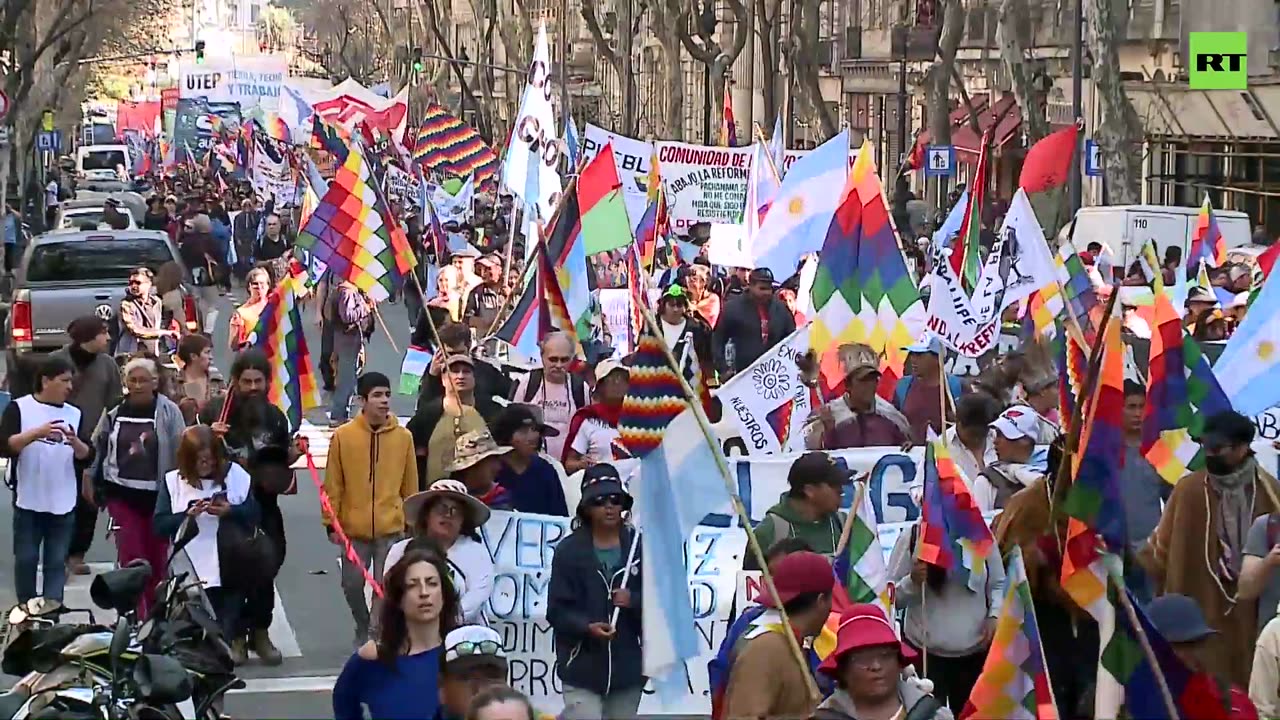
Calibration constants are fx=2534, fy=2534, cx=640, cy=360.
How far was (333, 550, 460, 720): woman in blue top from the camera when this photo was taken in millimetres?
6660

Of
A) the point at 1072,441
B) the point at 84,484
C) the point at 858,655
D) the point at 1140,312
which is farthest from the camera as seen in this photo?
the point at 1140,312

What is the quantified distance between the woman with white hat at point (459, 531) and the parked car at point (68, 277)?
12574 millimetres

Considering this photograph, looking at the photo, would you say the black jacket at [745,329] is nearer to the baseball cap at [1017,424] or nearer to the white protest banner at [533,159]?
the baseball cap at [1017,424]

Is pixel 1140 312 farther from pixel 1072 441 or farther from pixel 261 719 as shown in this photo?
pixel 1072 441

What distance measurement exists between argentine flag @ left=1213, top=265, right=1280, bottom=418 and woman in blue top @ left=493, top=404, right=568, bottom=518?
316 cm

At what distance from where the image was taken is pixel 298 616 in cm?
1304

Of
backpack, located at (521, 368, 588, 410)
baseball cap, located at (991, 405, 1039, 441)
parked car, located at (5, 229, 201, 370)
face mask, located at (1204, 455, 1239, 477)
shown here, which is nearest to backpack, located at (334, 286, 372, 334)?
parked car, located at (5, 229, 201, 370)

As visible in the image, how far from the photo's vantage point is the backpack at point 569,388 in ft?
44.4

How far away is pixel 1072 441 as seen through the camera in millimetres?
7852

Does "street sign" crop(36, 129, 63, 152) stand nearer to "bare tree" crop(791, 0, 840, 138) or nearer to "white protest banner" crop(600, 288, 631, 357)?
"bare tree" crop(791, 0, 840, 138)

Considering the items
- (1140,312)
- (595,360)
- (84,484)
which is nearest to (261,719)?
(84,484)

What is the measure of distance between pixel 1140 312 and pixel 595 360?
3.67m

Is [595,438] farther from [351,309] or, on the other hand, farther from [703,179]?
[703,179]

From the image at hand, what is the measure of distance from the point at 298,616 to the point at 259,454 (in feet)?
5.28
